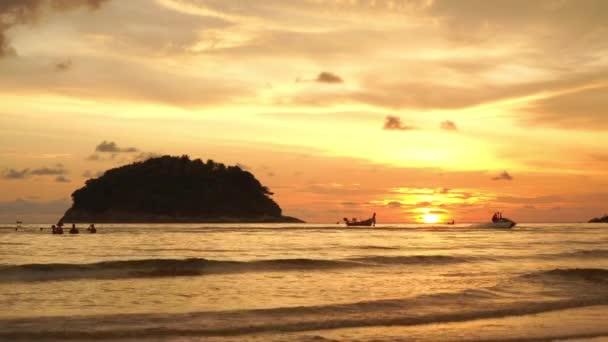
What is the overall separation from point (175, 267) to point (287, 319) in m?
19.5

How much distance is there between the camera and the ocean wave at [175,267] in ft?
103

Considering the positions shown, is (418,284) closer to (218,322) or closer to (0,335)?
(218,322)

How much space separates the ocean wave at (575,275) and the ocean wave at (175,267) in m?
9.78

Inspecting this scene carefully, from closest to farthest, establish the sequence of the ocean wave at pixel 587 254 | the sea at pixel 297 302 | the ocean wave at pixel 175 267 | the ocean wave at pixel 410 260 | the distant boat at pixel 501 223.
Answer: the sea at pixel 297 302, the ocean wave at pixel 175 267, the ocean wave at pixel 410 260, the ocean wave at pixel 587 254, the distant boat at pixel 501 223

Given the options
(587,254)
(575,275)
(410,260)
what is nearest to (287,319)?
(575,275)

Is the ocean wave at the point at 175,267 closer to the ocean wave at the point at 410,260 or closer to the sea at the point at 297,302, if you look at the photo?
the ocean wave at the point at 410,260

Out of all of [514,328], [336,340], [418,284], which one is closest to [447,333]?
[514,328]

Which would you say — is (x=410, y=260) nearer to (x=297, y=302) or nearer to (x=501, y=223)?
(x=297, y=302)

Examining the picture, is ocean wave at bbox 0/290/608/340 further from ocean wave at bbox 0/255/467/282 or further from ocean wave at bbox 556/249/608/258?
ocean wave at bbox 556/249/608/258

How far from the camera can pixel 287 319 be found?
59.7ft

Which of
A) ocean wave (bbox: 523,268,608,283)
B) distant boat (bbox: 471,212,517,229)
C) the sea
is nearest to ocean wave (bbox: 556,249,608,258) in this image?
the sea

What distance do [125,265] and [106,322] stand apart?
19370 millimetres

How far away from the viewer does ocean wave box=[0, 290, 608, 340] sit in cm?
1617

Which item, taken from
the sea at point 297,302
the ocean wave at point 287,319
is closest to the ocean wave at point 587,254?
the sea at point 297,302
